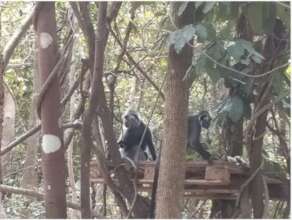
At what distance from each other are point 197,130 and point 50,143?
178 cm

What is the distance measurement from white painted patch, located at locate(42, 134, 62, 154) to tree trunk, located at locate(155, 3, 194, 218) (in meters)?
0.49

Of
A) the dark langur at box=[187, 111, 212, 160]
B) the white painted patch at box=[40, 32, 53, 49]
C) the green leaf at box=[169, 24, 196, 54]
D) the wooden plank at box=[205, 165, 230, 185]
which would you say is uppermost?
the green leaf at box=[169, 24, 196, 54]

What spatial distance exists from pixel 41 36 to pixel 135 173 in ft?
3.98

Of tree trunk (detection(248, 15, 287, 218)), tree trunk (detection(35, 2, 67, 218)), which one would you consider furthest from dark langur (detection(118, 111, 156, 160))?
tree trunk (detection(35, 2, 67, 218))

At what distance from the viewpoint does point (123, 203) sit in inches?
92.9

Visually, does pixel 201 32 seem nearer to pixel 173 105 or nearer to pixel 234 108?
pixel 173 105

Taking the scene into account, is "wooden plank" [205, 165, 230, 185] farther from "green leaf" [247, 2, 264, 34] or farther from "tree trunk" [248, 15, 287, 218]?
"green leaf" [247, 2, 264, 34]

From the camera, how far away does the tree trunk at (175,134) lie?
1.67m

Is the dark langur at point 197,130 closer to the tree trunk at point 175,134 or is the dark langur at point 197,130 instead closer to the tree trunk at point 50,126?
the tree trunk at point 175,134

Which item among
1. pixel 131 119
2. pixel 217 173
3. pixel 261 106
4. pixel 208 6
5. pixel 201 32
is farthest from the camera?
pixel 131 119

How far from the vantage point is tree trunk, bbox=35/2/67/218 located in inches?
50.9

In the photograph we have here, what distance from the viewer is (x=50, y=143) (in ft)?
4.25

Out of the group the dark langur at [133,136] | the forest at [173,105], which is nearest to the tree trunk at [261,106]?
the forest at [173,105]

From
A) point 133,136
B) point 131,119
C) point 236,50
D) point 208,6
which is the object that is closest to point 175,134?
point 236,50
